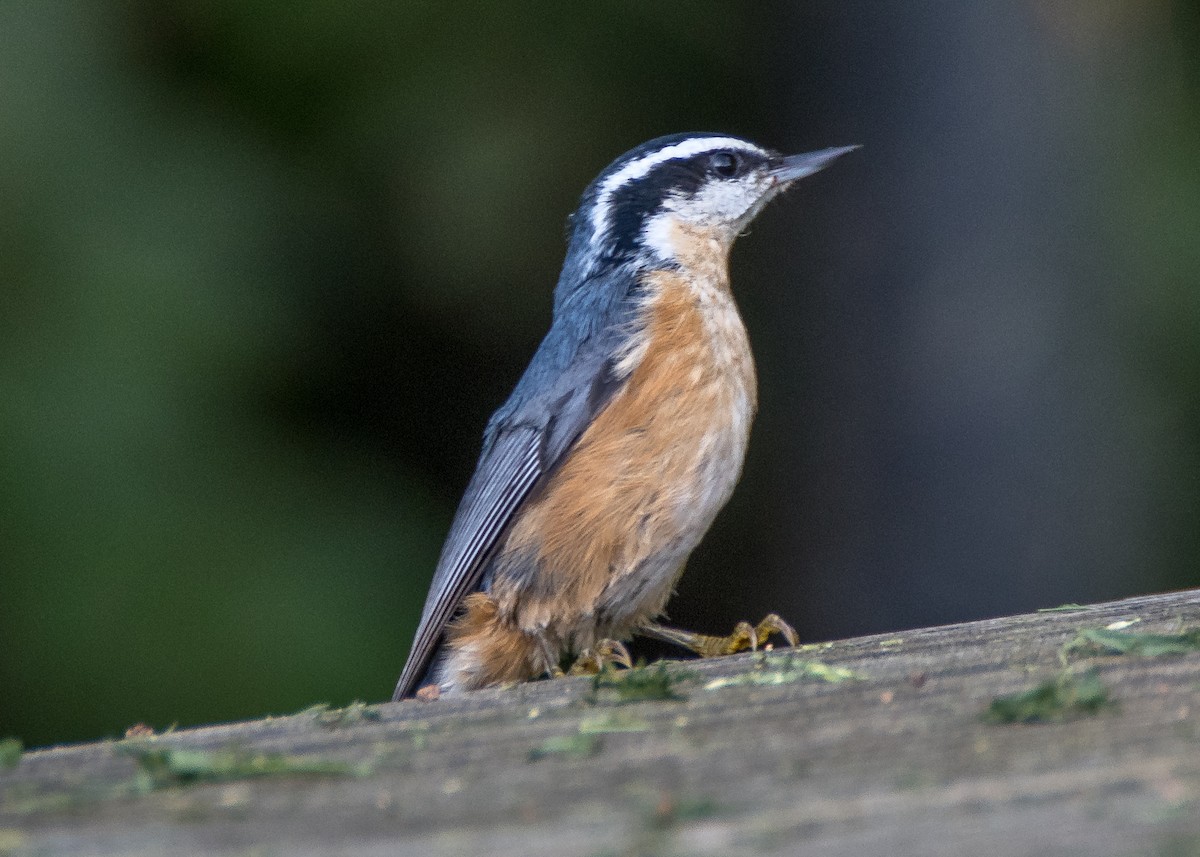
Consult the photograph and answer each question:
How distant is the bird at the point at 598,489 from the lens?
3641mm

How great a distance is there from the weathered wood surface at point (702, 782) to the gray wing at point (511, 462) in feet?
5.78

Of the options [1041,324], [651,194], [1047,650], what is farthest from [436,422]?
[1047,650]

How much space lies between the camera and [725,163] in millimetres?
4688

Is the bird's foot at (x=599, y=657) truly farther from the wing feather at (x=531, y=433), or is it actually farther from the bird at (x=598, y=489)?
the wing feather at (x=531, y=433)

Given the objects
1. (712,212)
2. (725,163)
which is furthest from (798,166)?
(712,212)

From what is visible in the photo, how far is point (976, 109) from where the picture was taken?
567cm

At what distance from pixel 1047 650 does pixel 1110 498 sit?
3.58m

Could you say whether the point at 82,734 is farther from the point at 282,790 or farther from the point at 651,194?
the point at 282,790

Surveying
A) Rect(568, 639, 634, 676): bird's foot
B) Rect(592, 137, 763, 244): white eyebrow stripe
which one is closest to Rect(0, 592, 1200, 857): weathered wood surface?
Rect(568, 639, 634, 676): bird's foot

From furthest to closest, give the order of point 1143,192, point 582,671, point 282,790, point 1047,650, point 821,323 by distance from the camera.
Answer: point 821,323 → point 1143,192 → point 582,671 → point 1047,650 → point 282,790

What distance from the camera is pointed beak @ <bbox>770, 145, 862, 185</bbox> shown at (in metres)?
4.70

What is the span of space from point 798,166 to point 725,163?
23 centimetres

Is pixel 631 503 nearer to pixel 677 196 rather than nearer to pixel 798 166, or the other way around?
pixel 677 196

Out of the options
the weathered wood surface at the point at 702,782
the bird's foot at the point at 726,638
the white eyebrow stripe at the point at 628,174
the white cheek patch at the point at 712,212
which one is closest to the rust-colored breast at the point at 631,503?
the bird's foot at the point at 726,638
